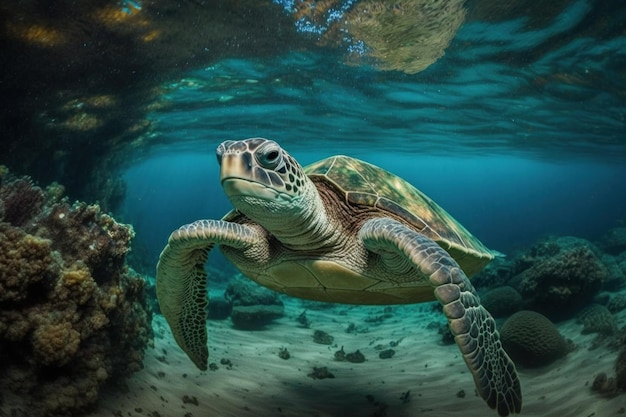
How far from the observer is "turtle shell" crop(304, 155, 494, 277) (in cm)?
415

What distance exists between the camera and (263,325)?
1016 cm

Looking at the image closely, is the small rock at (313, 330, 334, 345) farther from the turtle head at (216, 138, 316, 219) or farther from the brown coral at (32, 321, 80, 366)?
the turtle head at (216, 138, 316, 219)

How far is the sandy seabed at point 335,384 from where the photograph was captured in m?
4.20

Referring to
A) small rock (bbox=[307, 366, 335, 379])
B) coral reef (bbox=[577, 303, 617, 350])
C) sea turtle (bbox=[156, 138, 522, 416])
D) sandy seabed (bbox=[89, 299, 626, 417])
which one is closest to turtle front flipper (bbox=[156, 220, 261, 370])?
sea turtle (bbox=[156, 138, 522, 416])

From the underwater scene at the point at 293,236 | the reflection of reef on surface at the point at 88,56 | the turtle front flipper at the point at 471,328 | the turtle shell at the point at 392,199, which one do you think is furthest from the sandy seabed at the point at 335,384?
the reflection of reef on surface at the point at 88,56

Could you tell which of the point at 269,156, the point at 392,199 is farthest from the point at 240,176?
the point at 392,199

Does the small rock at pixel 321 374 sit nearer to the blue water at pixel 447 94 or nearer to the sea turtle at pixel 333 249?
the sea turtle at pixel 333 249

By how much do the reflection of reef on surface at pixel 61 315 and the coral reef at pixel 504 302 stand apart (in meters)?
7.56

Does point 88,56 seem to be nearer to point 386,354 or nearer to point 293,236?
point 293,236

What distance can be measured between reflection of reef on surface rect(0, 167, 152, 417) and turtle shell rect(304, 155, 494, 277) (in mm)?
2674

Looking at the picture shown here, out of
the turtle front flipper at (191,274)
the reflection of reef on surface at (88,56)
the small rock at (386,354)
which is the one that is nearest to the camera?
the turtle front flipper at (191,274)

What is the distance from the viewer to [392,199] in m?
4.31

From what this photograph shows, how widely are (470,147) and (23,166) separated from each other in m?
29.2

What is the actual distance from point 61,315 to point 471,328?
3.58m
